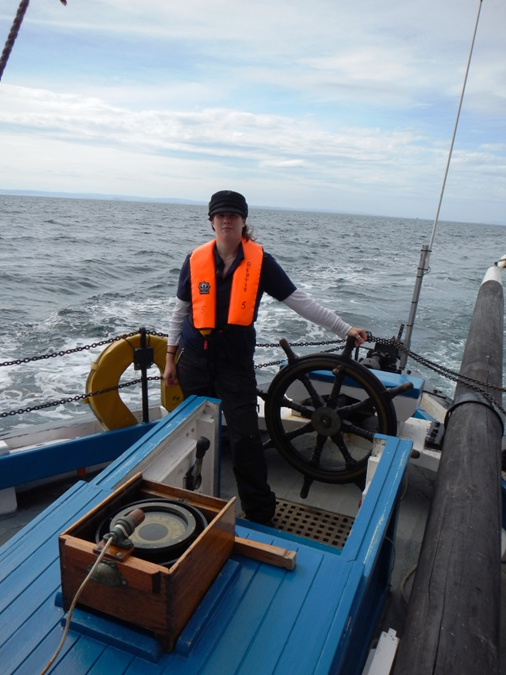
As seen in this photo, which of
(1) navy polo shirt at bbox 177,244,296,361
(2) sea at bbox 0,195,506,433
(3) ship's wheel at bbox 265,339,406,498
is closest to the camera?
(1) navy polo shirt at bbox 177,244,296,361

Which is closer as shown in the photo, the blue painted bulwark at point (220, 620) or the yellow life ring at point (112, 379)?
the blue painted bulwark at point (220, 620)

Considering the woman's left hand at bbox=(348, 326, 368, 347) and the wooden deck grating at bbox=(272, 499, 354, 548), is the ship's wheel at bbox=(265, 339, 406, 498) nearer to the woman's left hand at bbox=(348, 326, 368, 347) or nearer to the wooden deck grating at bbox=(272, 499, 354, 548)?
the woman's left hand at bbox=(348, 326, 368, 347)

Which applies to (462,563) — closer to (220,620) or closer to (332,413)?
(220,620)

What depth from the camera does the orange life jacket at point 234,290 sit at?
8.15ft

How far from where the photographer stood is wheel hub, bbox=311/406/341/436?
282 cm

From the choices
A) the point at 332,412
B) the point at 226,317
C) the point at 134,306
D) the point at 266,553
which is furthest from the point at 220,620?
the point at 134,306

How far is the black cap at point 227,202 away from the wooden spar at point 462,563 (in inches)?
58.0

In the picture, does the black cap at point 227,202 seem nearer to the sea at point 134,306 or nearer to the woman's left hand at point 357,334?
the woman's left hand at point 357,334

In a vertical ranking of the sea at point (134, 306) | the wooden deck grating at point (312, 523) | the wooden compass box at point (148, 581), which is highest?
the wooden compass box at point (148, 581)

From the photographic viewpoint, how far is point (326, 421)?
2.84 m

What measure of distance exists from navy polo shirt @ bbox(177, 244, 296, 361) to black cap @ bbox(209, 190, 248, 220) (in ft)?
0.68

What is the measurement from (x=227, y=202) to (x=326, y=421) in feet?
4.02

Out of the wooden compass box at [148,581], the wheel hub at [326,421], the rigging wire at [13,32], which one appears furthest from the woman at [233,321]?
the rigging wire at [13,32]

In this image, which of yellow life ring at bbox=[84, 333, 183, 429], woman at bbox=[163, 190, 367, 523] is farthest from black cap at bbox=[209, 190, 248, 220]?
yellow life ring at bbox=[84, 333, 183, 429]
